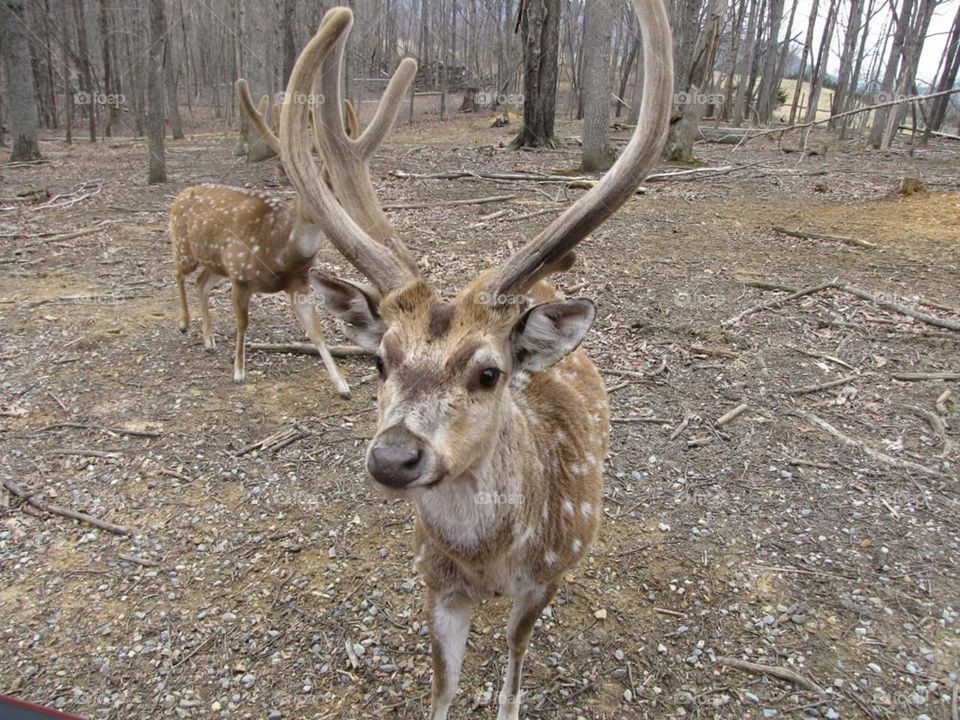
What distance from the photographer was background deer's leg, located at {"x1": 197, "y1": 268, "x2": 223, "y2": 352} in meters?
5.79

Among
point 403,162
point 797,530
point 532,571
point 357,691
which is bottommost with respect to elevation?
point 357,691

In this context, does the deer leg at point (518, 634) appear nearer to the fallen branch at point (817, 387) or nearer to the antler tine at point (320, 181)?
the antler tine at point (320, 181)

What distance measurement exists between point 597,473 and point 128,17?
26167 mm

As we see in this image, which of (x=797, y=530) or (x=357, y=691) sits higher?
(x=797, y=530)

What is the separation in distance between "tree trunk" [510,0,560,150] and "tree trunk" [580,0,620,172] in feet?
9.19

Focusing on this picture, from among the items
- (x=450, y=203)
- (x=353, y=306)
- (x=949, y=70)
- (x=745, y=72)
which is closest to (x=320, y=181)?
(x=353, y=306)

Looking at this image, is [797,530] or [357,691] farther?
[797,530]

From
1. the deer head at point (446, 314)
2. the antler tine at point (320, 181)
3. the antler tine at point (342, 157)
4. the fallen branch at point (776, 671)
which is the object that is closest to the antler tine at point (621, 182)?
the deer head at point (446, 314)

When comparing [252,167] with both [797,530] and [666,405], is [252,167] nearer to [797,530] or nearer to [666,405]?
[666,405]

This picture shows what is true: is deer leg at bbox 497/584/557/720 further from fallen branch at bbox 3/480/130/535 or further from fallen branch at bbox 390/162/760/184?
fallen branch at bbox 390/162/760/184

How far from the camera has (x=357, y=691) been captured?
9.71 ft

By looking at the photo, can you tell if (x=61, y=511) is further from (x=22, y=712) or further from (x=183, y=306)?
(x=22, y=712)

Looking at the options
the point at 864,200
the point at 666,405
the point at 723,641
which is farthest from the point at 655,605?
the point at 864,200

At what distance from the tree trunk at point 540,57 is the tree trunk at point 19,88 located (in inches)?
413
